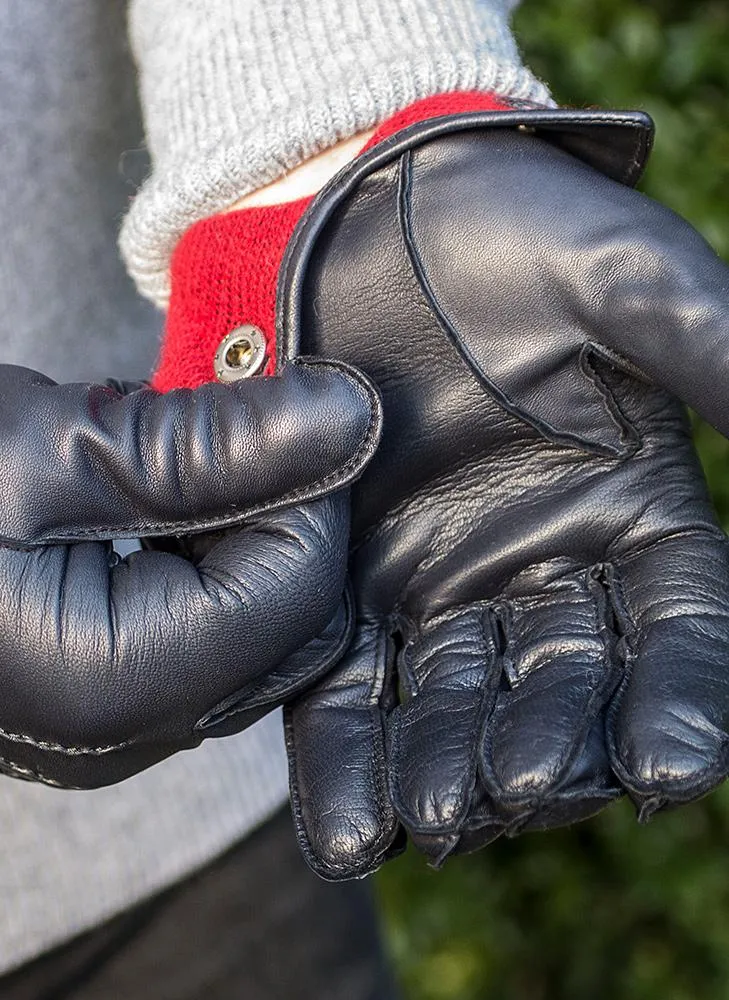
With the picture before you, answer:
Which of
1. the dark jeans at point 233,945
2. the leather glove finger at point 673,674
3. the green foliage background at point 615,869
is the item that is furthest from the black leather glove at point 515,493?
the green foliage background at point 615,869

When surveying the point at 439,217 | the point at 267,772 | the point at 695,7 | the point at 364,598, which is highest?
the point at 439,217

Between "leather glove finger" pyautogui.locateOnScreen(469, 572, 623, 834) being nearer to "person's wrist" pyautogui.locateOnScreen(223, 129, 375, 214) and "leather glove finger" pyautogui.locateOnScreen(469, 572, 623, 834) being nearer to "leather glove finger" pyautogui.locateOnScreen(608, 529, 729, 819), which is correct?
"leather glove finger" pyautogui.locateOnScreen(608, 529, 729, 819)

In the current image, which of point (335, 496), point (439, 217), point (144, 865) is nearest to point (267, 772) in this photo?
point (144, 865)

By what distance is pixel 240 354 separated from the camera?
88cm

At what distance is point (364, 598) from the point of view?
94 centimetres

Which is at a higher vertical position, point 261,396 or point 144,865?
point 261,396

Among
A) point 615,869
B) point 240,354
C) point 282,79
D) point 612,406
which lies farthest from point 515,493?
point 615,869

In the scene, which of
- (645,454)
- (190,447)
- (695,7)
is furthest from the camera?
(695,7)

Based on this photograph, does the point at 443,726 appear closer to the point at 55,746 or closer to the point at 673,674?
the point at 673,674

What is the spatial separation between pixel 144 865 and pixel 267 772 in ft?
0.56

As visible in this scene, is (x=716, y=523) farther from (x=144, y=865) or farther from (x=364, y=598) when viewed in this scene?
(x=144, y=865)

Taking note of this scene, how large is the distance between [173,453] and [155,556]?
0.08 metres

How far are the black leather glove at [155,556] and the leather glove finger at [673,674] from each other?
0.75 feet

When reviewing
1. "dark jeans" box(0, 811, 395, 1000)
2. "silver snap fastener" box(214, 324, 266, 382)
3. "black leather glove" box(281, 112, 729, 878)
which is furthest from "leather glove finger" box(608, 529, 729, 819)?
"dark jeans" box(0, 811, 395, 1000)
